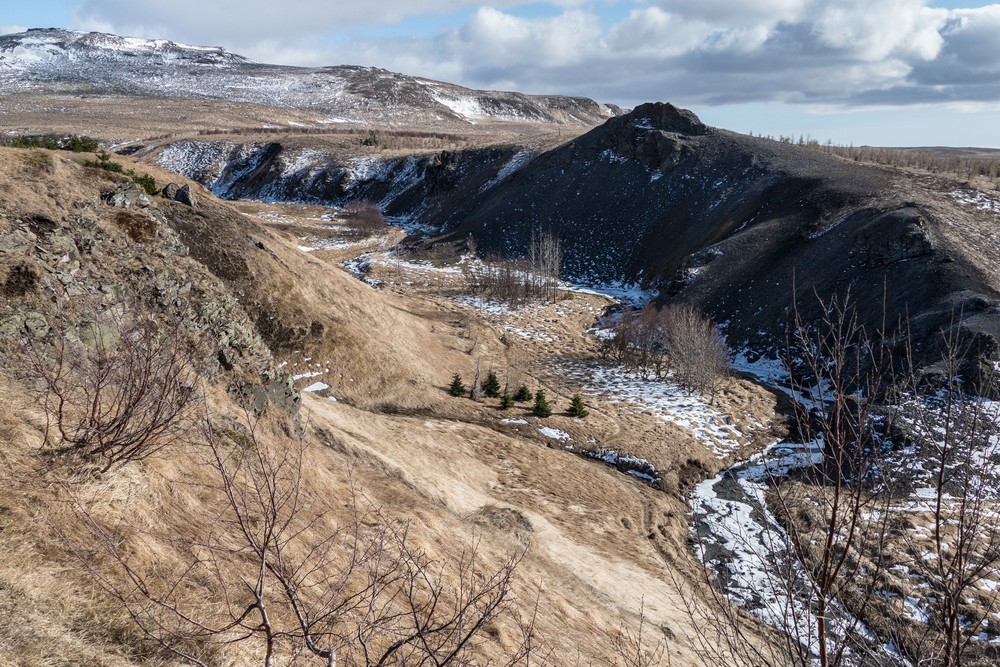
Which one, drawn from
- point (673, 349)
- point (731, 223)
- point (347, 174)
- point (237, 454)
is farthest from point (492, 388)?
point (347, 174)

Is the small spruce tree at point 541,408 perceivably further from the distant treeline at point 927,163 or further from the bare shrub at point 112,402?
the distant treeline at point 927,163

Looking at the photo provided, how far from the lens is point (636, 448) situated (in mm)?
18672

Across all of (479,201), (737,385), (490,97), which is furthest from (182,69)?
(737,385)

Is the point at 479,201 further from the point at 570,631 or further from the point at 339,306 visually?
the point at 570,631

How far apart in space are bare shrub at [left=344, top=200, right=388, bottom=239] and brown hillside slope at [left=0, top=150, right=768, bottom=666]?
33.7 meters

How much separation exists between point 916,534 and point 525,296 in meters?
25.7

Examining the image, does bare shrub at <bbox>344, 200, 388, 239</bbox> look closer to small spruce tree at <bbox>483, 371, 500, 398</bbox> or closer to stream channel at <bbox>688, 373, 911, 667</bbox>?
small spruce tree at <bbox>483, 371, 500, 398</bbox>

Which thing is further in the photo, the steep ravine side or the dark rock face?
the steep ravine side

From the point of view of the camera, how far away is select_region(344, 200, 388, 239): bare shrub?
183 feet

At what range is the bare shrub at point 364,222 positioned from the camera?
55.9 m

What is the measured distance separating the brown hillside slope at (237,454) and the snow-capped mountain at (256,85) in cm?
13679

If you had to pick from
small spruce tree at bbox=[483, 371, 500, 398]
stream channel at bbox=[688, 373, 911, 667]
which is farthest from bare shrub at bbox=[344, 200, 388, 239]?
stream channel at bbox=[688, 373, 911, 667]

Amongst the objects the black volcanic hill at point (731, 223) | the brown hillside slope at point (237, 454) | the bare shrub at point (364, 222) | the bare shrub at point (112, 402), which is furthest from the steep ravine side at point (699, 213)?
the bare shrub at point (112, 402)

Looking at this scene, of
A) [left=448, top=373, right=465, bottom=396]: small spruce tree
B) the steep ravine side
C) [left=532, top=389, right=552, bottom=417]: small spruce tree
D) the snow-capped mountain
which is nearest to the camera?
[left=532, top=389, right=552, bottom=417]: small spruce tree
